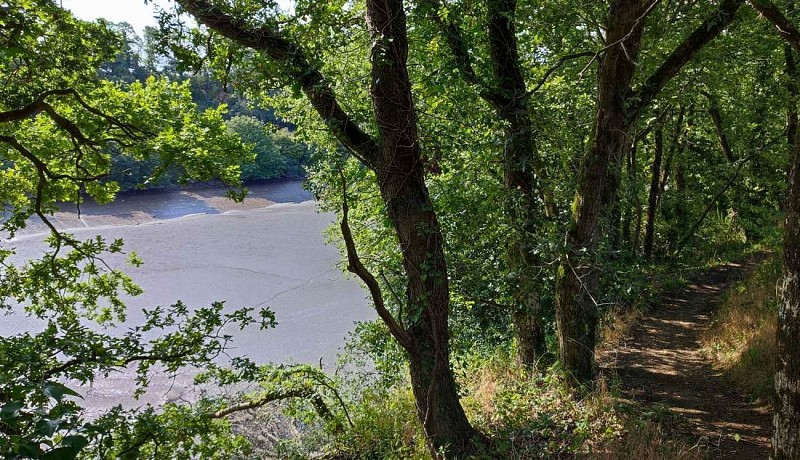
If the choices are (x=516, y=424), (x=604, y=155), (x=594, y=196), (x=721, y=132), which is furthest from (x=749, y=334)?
(x=721, y=132)

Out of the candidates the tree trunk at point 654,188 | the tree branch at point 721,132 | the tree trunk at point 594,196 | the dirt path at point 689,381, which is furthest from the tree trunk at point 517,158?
the tree branch at point 721,132

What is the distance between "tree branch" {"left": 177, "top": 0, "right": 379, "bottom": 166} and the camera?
3.72 meters

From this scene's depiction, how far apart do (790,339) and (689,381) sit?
3773mm

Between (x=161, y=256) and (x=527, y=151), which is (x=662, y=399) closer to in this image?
(x=527, y=151)

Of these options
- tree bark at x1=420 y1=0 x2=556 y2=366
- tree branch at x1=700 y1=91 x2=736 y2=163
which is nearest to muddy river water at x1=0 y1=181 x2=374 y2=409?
tree bark at x1=420 y1=0 x2=556 y2=366

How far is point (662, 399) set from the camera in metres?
5.39

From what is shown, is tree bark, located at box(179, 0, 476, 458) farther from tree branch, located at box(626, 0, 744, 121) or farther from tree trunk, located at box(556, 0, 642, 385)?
tree branch, located at box(626, 0, 744, 121)

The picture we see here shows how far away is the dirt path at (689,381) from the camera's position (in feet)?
14.5

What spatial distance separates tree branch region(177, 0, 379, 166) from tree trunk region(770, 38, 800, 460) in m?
2.86

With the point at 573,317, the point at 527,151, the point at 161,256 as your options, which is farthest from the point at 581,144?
the point at 161,256

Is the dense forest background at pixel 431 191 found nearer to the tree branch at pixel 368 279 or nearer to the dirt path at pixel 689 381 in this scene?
the tree branch at pixel 368 279

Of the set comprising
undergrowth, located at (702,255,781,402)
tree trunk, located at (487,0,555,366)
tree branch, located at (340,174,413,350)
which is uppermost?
tree trunk, located at (487,0,555,366)

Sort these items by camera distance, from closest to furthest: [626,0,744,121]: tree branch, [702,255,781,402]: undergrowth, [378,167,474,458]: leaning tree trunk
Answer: [378,167,474,458]: leaning tree trunk → [626,0,744,121]: tree branch → [702,255,781,402]: undergrowth

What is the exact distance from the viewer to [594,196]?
193 inches
